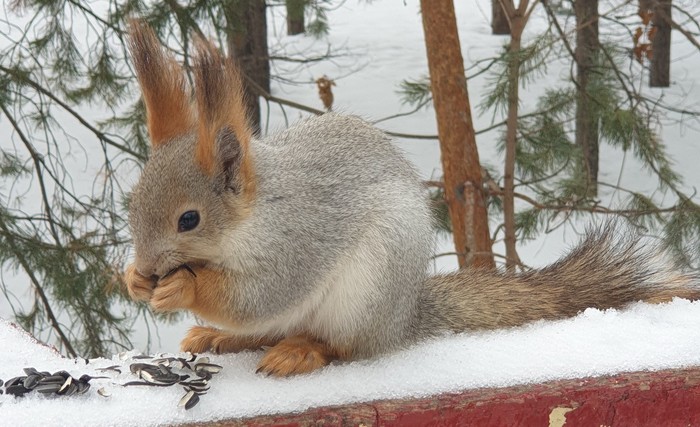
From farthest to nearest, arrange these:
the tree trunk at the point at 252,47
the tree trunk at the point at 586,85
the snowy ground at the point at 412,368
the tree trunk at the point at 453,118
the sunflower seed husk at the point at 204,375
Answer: the tree trunk at the point at 252,47
the tree trunk at the point at 586,85
the tree trunk at the point at 453,118
the sunflower seed husk at the point at 204,375
the snowy ground at the point at 412,368

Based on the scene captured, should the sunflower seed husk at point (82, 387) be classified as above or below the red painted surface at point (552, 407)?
above

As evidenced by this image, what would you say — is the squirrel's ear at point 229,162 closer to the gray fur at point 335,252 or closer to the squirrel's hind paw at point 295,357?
the gray fur at point 335,252

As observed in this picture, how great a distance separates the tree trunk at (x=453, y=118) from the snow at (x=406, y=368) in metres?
1.05

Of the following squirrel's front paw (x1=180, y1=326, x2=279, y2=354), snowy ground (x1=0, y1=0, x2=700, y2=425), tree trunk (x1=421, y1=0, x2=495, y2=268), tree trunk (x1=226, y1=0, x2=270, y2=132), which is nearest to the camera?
snowy ground (x1=0, y1=0, x2=700, y2=425)

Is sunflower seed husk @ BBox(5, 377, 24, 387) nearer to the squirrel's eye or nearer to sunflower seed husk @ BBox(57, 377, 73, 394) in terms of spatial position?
sunflower seed husk @ BBox(57, 377, 73, 394)

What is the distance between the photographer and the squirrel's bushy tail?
132 cm

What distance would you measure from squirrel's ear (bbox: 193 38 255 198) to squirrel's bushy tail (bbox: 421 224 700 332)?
387mm

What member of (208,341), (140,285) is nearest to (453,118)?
(208,341)

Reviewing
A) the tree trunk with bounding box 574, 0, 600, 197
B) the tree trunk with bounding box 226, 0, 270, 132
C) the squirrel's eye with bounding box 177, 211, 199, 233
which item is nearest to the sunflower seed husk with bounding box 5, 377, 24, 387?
the squirrel's eye with bounding box 177, 211, 199, 233

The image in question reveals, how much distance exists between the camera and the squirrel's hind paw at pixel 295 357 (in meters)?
1.14

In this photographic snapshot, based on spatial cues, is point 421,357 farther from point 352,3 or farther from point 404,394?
point 352,3

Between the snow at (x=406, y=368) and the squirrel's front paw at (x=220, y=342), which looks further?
the squirrel's front paw at (x=220, y=342)

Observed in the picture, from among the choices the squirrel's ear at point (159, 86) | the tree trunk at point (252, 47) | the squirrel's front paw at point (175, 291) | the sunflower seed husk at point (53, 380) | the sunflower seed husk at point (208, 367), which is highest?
the tree trunk at point (252, 47)

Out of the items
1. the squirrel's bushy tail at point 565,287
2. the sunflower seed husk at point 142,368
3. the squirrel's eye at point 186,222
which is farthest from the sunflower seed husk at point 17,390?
the squirrel's bushy tail at point 565,287
